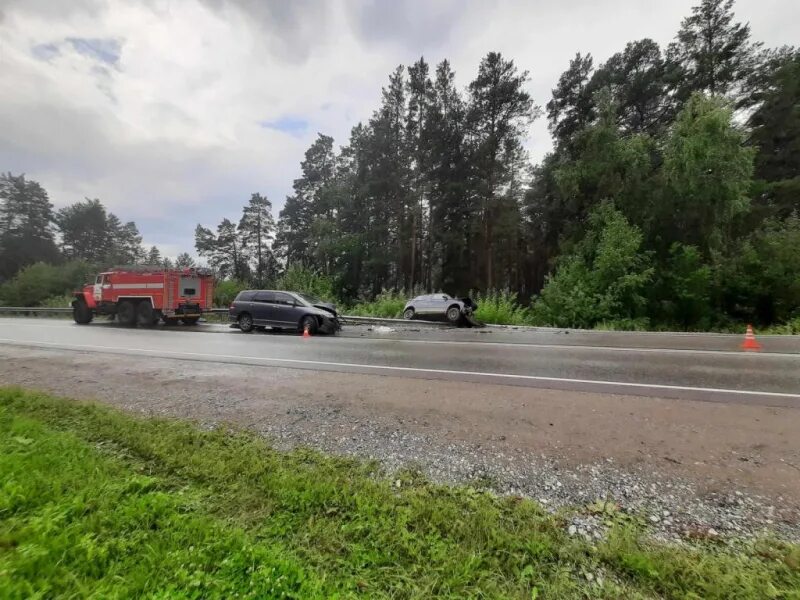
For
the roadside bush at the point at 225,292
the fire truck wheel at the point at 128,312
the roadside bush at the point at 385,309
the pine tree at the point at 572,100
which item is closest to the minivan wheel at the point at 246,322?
the fire truck wheel at the point at 128,312

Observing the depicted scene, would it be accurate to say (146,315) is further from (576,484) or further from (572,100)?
(572,100)

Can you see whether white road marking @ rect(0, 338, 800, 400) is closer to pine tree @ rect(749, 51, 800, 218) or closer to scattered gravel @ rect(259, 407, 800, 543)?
scattered gravel @ rect(259, 407, 800, 543)

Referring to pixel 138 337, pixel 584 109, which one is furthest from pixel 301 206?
pixel 138 337

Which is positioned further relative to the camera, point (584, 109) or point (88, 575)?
point (584, 109)

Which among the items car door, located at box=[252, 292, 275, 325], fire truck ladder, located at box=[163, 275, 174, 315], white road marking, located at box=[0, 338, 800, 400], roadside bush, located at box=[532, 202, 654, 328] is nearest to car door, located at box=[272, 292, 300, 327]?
car door, located at box=[252, 292, 275, 325]

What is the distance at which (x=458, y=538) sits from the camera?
7.09 ft

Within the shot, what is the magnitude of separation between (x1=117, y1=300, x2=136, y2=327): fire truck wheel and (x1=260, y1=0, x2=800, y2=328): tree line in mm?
17767

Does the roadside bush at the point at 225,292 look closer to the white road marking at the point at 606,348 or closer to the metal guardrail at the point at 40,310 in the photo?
the metal guardrail at the point at 40,310

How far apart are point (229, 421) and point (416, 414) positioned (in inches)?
87.9

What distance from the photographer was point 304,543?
211 cm

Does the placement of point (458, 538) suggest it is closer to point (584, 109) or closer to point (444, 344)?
point (444, 344)

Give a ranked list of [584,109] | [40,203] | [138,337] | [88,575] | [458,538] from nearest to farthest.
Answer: [88,575], [458,538], [138,337], [584,109], [40,203]

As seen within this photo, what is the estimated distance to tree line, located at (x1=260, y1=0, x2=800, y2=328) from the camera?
54.2ft

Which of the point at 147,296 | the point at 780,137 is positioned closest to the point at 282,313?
the point at 147,296
